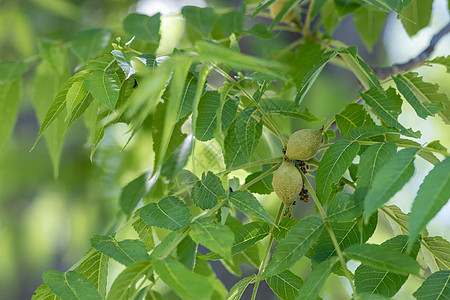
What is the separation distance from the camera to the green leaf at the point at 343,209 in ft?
1.53

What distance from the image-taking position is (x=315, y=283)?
42cm

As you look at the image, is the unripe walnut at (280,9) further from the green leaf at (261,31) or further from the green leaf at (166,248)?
the green leaf at (166,248)

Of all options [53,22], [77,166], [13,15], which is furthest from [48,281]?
[53,22]

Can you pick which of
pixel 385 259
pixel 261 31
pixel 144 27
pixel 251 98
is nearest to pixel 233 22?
pixel 261 31

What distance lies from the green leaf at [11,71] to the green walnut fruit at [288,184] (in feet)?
1.47

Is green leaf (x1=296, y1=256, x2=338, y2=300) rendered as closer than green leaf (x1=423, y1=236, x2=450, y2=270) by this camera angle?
Yes

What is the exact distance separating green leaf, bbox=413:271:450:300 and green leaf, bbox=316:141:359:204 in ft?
0.39

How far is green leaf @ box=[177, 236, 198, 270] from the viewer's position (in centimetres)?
52

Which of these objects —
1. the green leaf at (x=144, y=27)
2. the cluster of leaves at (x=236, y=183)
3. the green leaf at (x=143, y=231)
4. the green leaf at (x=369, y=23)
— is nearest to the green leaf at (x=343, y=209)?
the cluster of leaves at (x=236, y=183)

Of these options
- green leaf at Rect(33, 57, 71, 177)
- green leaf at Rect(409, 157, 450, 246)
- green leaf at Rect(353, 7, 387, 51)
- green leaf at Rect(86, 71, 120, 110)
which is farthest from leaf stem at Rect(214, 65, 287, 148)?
green leaf at Rect(353, 7, 387, 51)

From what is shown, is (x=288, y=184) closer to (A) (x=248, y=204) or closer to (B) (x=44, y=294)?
(A) (x=248, y=204)

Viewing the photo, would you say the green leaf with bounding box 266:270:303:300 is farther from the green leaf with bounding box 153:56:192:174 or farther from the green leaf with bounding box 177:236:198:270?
the green leaf with bounding box 153:56:192:174

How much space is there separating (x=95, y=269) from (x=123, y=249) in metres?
0.07

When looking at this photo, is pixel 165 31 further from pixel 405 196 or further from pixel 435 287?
pixel 405 196
